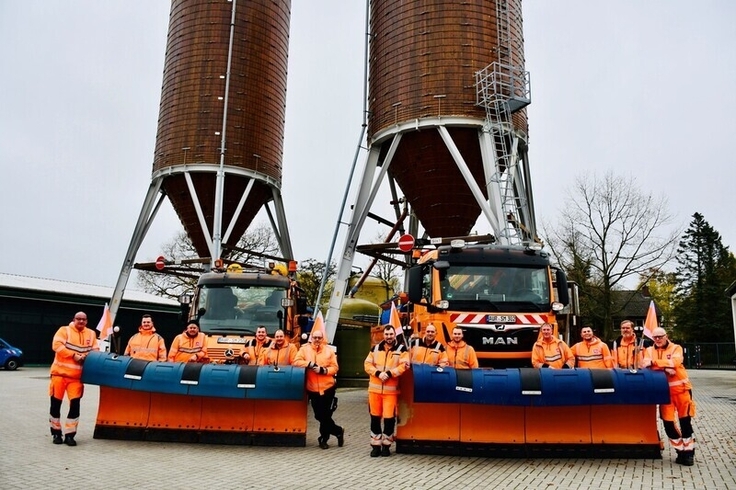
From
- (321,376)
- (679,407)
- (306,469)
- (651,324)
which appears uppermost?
(651,324)

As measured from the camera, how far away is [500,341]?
921 centimetres

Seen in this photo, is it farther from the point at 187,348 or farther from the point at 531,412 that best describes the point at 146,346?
the point at 531,412

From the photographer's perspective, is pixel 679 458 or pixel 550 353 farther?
pixel 550 353

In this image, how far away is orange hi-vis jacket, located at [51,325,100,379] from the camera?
8.27m

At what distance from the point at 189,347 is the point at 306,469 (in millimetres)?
3188

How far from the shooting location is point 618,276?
107ft

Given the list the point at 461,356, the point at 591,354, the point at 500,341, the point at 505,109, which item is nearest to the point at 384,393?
the point at 461,356

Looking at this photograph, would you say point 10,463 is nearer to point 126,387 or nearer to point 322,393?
point 126,387

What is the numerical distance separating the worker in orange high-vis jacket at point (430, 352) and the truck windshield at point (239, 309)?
3256 millimetres

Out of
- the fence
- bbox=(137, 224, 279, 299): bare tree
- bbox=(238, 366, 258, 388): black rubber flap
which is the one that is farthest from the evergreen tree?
bbox=(238, 366, 258, 388): black rubber flap

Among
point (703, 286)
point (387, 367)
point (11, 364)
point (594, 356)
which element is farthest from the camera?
point (703, 286)

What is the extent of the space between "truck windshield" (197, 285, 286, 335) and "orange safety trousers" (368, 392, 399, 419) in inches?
135

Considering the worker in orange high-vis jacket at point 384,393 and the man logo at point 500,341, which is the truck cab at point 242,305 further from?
the man logo at point 500,341

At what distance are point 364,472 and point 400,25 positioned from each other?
14.1 m
